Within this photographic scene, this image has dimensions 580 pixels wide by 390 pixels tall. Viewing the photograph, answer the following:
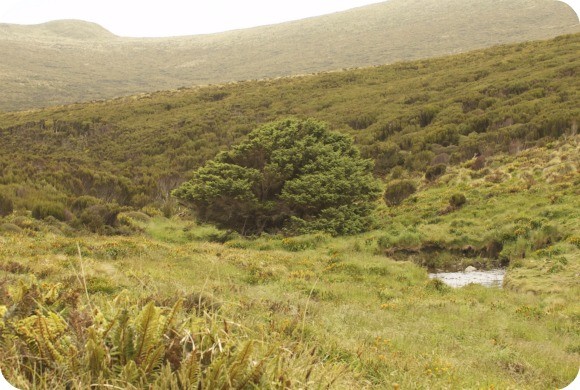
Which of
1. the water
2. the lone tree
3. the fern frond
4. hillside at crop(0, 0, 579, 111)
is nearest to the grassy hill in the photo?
the fern frond

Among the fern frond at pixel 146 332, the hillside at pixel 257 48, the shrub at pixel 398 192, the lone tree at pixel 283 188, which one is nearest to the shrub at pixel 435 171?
the shrub at pixel 398 192

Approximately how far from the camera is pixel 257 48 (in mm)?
124562

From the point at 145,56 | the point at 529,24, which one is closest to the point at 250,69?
the point at 145,56

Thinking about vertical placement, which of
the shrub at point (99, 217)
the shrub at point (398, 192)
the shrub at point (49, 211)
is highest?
the shrub at point (49, 211)

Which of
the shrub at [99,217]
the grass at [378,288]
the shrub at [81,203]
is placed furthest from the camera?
the shrub at [81,203]

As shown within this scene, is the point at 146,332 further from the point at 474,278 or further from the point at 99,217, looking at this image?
the point at 99,217

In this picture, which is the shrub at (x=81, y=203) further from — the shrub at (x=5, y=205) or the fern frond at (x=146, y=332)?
the fern frond at (x=146, y=332)

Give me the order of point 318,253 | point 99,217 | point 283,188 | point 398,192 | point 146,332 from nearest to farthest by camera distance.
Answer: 1. point 146,332
2. point 318,253
3. point 99,217
4. point 283,188
5. point 398,192

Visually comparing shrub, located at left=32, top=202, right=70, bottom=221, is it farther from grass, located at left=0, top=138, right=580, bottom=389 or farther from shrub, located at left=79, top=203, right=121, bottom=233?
grass, located at left=0, top=138, right=580, bottom=389

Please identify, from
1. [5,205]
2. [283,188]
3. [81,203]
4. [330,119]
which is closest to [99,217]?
[81,203]

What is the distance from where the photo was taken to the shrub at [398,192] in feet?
66.4

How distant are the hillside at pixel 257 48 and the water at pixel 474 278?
224 ft

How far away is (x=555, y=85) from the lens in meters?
27.6

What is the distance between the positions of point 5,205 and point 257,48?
114 m
